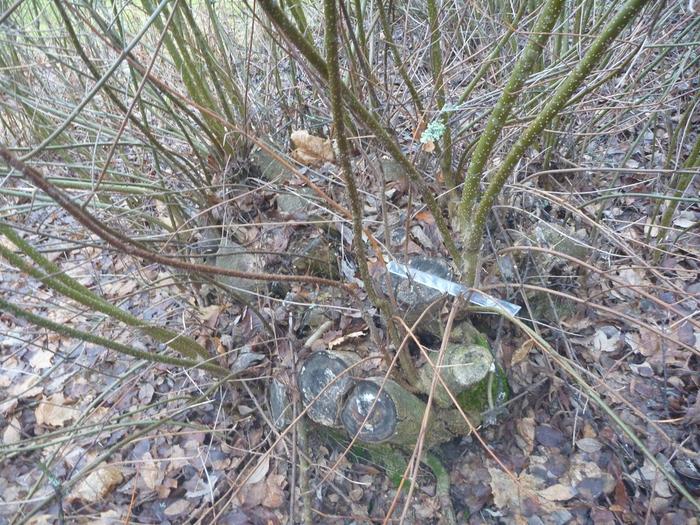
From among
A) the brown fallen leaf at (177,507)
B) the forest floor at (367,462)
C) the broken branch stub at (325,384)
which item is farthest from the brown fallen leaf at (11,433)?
the broken branch stub at (325,384)

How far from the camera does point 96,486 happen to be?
2.22m

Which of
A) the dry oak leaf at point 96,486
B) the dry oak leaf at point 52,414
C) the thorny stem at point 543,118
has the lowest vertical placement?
the dry oak leaf at point 96,486

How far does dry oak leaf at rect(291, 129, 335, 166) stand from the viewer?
2.84 metres

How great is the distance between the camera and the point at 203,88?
2.53 meters

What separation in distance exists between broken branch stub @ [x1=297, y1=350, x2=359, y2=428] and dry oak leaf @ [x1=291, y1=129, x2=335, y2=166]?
1.32 m

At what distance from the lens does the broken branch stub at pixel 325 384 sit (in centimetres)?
192

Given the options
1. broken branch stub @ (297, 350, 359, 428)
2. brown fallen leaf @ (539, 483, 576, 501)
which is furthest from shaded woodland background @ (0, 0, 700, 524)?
broken branch stub @ (297, 350, 359, 428)

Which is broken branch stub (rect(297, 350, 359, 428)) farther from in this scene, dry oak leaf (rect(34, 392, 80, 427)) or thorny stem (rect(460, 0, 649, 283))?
dry oak leaf (rect(34, 392, 80, 427))

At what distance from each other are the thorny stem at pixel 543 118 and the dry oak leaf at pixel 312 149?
1211mm

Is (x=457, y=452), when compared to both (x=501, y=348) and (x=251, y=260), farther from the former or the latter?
(x=251, y=260)

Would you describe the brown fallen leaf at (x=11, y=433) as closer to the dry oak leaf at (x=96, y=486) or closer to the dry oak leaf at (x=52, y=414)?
the dry oak leaf at (x=52, y=414)

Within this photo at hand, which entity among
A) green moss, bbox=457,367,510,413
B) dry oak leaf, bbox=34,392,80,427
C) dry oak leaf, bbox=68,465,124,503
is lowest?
green moss, bbox=457,367,510,413

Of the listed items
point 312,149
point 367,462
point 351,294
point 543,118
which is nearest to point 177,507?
point 367,462

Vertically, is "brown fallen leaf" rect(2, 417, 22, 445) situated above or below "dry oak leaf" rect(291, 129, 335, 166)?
below
